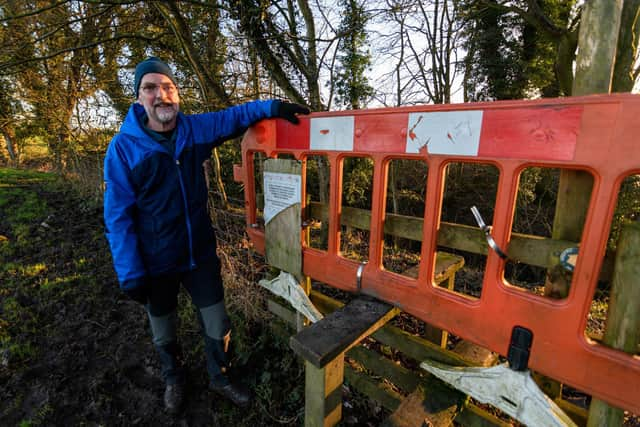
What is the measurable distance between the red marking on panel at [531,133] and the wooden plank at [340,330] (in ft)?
3.02

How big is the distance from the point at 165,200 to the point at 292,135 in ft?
3.25

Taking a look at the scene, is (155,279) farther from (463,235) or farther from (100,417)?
(463,235)

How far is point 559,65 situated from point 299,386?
16.8 ft

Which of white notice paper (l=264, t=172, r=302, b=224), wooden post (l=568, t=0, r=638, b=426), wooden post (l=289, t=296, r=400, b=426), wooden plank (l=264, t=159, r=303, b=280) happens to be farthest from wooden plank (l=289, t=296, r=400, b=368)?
wooden post (l=568, t=0, r=638, b=426)

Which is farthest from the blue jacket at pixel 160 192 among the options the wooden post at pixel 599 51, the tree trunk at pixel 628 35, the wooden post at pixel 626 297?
the tree trunk at pixel 628 35

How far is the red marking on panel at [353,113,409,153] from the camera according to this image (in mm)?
1450

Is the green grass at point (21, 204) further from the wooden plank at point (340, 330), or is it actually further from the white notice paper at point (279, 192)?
the wooden plank at point (340, 330)

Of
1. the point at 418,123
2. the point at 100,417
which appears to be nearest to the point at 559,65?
the point at 418,123

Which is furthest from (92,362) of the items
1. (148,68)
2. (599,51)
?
(599,51)

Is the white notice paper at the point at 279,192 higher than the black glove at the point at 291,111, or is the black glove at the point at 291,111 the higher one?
the black glove at the point at 291,111

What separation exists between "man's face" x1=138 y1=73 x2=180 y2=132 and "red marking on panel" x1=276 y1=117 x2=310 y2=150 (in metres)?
0.78

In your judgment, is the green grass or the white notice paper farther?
the green grass

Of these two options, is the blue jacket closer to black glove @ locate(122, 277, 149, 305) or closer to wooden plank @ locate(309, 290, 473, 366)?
black glove @ locate(122, 277, 149, 305)

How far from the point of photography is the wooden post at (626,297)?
1.06m
